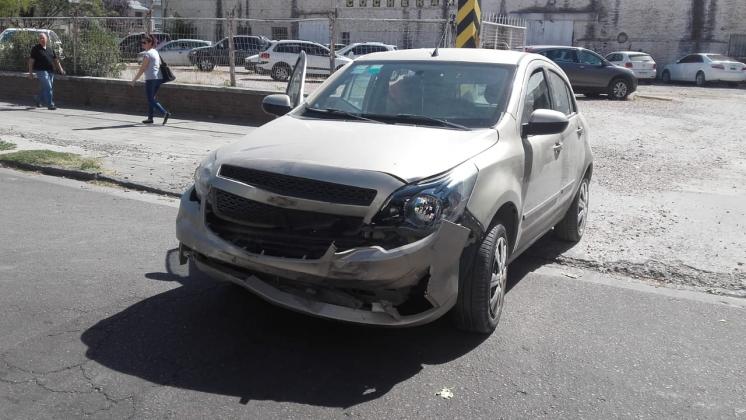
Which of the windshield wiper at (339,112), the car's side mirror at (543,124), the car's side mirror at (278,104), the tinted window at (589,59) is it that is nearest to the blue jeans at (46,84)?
the car's side mirror at (278,104)

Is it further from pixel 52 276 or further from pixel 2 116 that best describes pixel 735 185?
pixel 2 116

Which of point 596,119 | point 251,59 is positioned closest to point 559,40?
point 596,119

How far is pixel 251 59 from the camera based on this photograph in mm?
16797

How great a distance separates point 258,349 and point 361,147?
1344mm

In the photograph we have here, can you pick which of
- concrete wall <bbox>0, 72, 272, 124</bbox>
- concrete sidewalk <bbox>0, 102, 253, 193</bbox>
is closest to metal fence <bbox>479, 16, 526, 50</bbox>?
concrete wall <bbox>0, 72, 272, 124</bbox>

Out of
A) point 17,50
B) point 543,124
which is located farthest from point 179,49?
point 543,124

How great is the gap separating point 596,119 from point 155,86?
32.4ft

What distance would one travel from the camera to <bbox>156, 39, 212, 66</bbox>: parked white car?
17886 mm

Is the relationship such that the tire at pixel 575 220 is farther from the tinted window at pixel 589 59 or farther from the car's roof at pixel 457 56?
the tinted window at pixel 589 59

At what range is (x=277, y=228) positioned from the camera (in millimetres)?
4105

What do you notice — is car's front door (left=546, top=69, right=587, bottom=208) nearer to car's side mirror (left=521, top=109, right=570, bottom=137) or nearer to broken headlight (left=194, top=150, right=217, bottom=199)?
car's side mirror (left=521, top=109, right=570, bottom=137)

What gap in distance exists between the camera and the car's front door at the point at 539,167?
5.10 metres

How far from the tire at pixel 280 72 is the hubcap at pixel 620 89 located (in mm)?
10345

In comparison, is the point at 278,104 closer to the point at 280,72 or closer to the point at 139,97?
the point at 139,97
